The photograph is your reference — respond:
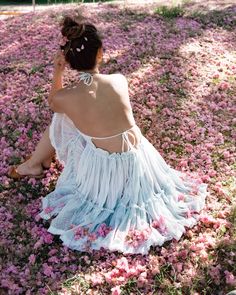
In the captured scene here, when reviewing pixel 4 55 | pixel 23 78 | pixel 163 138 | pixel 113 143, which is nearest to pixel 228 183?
→ pixel 163 138

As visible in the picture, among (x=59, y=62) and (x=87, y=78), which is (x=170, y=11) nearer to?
(x=59, y=62)

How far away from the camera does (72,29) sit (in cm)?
384

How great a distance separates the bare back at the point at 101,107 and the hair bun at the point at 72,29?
0.36 meters

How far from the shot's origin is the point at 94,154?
4.19m

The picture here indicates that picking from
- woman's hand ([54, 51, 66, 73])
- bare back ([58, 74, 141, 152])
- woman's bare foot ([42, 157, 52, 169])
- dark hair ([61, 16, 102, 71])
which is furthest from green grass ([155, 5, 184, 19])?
dark hair ([61, 16, 102, 71])

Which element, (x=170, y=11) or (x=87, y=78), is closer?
(x=87, y=78)

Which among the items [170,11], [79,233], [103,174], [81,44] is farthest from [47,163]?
[170,11]

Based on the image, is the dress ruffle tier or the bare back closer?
the bare back

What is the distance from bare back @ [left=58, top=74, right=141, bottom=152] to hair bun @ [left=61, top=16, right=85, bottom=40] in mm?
361

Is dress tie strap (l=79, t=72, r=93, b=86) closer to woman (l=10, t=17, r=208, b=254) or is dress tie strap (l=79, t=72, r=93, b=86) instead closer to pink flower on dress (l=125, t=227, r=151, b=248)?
woman (l=10, t=17, r=208, b=254)

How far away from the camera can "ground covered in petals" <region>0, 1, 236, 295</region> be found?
153 inches

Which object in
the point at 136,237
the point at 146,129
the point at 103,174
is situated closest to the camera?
the point at 136,237

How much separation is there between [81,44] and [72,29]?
0.54 feet

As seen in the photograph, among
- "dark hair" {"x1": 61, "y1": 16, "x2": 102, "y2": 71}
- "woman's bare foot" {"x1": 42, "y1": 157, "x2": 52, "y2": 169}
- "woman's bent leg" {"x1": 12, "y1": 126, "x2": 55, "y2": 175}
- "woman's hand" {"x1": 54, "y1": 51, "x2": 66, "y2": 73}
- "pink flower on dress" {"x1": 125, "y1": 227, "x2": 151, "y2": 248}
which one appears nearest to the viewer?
"dark hair" {"x1": 61, "y1": 16, "x2": 102, "y2": 71}
